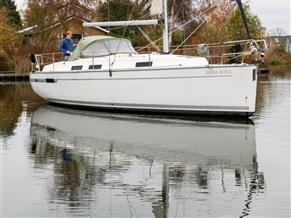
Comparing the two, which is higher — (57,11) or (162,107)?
(57,11)

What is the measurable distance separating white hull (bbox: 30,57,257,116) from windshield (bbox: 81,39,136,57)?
0.91 m

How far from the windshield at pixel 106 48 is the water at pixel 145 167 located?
3278mm

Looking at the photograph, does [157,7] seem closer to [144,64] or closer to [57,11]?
[144,64]

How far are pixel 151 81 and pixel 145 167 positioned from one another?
7380 mm

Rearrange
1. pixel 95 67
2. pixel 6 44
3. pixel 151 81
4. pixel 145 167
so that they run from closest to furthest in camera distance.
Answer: pixel 145 167 → pixel 151 81 → pixel 95 67 → pixel 6 44

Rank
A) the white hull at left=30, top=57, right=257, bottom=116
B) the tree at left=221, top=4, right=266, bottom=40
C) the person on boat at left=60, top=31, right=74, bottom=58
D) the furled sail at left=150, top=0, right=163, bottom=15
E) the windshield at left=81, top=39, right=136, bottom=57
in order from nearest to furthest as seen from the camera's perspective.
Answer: the white hull at left=30, top=57, right=257, bottom=116 < the furled sail at left=150, top=0, right=163, bottom=15 < the windshield at left=81, top=39, right=136, bottom=57 < the person on boat at left=60, top=31, right=74, bottom=58 < the tree at left=221, top=4, right=266, bottom=40

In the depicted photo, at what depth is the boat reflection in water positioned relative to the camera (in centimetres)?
715

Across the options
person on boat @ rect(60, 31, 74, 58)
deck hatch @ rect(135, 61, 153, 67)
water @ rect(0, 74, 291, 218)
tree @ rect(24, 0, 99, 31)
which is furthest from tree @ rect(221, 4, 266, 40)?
water @ rect(0, 74, 291, 218)

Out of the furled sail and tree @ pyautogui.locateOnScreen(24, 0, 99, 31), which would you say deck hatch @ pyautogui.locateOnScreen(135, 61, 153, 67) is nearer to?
the furled sail

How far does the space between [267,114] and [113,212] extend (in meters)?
11.2

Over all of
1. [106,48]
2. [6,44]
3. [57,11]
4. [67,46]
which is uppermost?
[57,11]

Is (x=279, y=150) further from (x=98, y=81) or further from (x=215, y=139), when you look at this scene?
(x=98, y=81)

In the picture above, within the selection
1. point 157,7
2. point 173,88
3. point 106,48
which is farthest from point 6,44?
point 173,88

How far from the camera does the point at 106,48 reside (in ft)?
62.1
